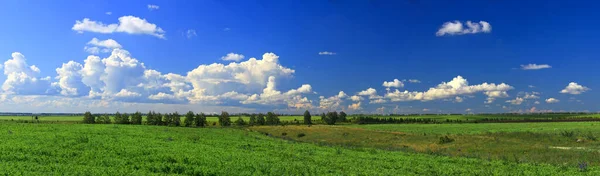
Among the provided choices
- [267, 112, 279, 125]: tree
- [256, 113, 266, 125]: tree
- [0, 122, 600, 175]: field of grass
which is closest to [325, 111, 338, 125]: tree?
[267, 112, 279, 125]: tree

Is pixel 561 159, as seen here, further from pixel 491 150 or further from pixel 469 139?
pixel 469 139

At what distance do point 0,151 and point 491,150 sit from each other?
52.8m

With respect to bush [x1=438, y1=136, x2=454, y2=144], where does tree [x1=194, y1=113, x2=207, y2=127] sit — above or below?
above

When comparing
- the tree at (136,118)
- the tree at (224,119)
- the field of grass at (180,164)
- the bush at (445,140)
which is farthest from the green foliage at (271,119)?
the field of grass at (180,164)

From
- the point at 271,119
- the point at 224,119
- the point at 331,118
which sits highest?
the point at 331,118

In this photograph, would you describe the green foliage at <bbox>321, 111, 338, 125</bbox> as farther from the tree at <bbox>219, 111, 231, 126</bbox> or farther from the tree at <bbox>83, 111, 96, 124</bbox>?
the tree at <bbox>83, 111, 96, 124</bbox>

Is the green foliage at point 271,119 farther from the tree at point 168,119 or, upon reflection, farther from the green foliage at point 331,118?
the tree at point 168,119

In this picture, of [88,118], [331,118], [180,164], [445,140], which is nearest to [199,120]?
[88,118]

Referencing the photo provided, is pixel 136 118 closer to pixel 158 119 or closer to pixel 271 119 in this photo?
pixel 158 119

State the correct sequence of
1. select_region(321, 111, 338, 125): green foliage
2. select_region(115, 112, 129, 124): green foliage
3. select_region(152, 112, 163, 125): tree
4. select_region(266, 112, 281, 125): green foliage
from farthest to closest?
select_region(321, 111, 338, 125): green foliage → select_region(266, 112, 281, 125): green foliage → select_region(152, 112, 163, 125): tree → select_region(115, 112, 129, 124): green foliage

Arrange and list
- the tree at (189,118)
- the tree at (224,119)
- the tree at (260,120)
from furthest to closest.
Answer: the tree at (260,120) → the tree at (224,119) → the tree at (189,118)

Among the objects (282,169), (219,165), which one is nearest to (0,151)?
(219,165)

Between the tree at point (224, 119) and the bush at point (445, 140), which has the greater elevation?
the tree at point (224, 119)

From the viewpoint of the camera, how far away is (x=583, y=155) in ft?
131
